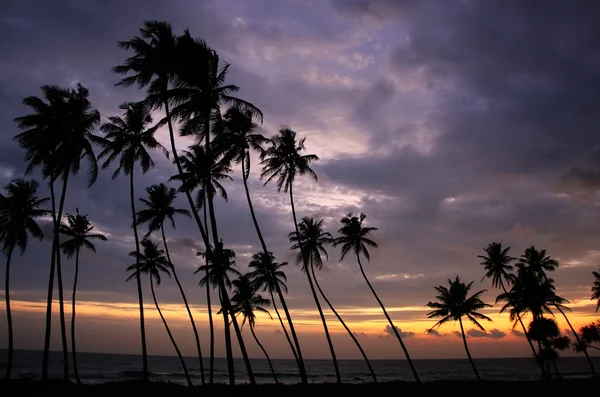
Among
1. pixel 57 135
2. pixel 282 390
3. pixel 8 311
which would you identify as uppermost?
pixel 57 135

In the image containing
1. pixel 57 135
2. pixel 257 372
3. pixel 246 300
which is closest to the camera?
pixel 57 135

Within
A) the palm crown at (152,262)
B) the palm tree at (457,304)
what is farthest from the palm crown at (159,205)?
the palm tree at (457,304)

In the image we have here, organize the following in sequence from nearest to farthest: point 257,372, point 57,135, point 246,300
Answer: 1. point 57,135
2. point 246,300
3. point 257,372

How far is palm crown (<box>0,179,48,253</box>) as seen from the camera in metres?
27.0

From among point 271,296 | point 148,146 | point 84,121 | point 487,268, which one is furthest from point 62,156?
point 487,268

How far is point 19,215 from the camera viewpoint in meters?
27.3

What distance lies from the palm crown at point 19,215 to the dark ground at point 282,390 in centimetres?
944

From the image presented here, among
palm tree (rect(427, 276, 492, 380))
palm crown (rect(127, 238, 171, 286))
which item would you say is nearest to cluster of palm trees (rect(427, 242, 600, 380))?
palm tree (rect(427, 276, 492, 380))

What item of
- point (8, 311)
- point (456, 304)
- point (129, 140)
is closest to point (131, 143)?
point (129, 140)

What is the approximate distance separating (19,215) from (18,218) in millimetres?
204

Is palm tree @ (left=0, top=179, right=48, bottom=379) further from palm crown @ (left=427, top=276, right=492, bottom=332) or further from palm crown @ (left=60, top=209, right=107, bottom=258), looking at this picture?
palm crown @ (left=427, top=276, right=492, bottom=332)

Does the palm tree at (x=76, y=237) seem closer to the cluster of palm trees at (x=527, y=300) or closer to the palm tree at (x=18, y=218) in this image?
the palm tree at (x=18, y=218)

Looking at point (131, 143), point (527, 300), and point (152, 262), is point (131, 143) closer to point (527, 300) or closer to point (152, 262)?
point (152, 262)

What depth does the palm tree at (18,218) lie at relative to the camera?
27000 mm
